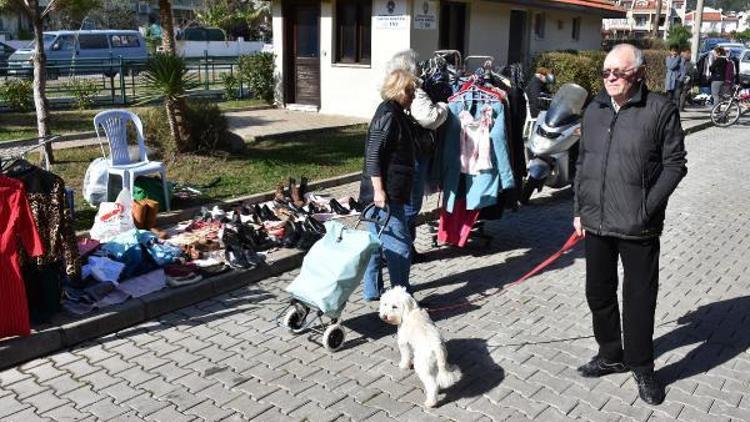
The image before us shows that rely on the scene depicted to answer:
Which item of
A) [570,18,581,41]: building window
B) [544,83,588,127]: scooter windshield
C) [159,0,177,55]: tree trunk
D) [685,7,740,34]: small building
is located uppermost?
[685,7,740,34]: small building

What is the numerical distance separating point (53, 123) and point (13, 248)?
10212 mm

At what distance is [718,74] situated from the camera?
18.7 metres

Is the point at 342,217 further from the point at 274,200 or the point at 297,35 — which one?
the point at 297,35

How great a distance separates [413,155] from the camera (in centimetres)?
524

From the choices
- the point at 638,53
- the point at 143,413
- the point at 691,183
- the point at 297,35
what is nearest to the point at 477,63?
the point at 297,35

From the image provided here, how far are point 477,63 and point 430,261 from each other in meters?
11.4

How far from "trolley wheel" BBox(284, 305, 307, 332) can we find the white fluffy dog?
A: 89cm

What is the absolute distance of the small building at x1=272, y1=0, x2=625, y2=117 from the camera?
15.2m

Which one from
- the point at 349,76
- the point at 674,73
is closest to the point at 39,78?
the point at 349,76

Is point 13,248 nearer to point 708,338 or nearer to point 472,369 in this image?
point 472,369

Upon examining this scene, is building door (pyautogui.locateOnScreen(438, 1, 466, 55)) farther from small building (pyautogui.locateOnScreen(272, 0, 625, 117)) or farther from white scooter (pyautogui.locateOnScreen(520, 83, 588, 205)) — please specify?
white scooter (pyautogui.locateOnScreen(520, 83, 588, 205))

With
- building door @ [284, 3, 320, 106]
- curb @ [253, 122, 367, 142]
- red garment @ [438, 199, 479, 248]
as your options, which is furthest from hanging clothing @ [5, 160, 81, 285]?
building door @ [284, 3, 320, 106]

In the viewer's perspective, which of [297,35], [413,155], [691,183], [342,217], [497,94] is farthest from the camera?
[297,35]

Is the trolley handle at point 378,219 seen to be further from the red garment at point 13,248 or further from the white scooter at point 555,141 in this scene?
the white scooter at point 555,141
